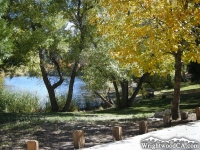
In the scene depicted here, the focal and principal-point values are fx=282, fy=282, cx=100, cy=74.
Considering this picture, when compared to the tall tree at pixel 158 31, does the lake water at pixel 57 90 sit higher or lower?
lower

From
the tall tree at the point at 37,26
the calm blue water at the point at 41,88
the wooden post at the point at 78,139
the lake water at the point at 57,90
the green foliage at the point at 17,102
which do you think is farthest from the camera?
the calm blue water at the point at 41,88

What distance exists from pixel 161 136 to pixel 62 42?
411 inches

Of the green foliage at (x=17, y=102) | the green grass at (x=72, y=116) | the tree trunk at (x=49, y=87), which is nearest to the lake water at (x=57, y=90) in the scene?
the green foliage at (x=17, y=102)

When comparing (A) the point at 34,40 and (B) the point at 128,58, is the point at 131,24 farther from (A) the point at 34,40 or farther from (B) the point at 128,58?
(A) the point at 34,40

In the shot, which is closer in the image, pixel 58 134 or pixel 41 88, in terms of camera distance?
pixel 58 134

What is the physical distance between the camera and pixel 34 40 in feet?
46.4

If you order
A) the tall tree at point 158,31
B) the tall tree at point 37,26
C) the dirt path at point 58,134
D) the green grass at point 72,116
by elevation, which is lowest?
the dirt path at point 58,134

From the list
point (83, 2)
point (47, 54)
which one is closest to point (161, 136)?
point (47, 54)

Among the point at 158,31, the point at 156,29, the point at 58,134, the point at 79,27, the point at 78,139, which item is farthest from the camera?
the point at 79,27

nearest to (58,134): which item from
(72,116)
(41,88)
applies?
(72,116)

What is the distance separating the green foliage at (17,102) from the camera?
18.6m

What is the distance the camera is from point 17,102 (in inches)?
744

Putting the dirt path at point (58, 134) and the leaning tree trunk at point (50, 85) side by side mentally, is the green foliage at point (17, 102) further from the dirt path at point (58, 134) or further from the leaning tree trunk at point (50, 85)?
the dirt path at point (58, 134)

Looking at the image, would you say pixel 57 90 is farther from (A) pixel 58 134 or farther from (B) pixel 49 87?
(A) pixel 58 134
